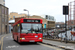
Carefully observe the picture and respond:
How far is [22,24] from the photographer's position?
15516 millimetres

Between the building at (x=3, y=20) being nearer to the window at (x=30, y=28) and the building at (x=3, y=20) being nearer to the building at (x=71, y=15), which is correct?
the building at (x=71, y=15)

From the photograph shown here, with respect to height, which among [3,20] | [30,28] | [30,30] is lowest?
[30,30]

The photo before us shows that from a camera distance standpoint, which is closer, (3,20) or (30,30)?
(30,30)

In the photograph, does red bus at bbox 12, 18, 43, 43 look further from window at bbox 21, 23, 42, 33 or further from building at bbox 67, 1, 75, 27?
building at bbox 67, 1, 75, 27

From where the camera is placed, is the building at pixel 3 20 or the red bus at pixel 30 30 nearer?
the red bus at pixel 30 30

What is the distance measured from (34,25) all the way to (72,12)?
60884 mm

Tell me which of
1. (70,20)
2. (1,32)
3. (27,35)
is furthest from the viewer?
(70,20)

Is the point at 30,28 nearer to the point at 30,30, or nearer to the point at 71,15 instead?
the point at 30,30

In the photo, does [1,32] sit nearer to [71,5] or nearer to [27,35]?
[71,5]

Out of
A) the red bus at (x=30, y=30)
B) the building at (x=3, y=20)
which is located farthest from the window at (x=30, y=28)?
the building at (x=3, y=20)

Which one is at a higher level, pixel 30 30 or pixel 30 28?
pixel 30 28

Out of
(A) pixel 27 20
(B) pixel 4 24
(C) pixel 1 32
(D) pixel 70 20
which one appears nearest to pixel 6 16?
(B) pixel 4 24

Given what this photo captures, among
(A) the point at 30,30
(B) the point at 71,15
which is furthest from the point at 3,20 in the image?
(A) the point at 30,30

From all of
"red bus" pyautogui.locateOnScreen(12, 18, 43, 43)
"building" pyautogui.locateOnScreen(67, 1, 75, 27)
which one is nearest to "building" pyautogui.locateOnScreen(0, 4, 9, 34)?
"building" pyautogui.locateOnScreen(67, 1, 75, 27)
